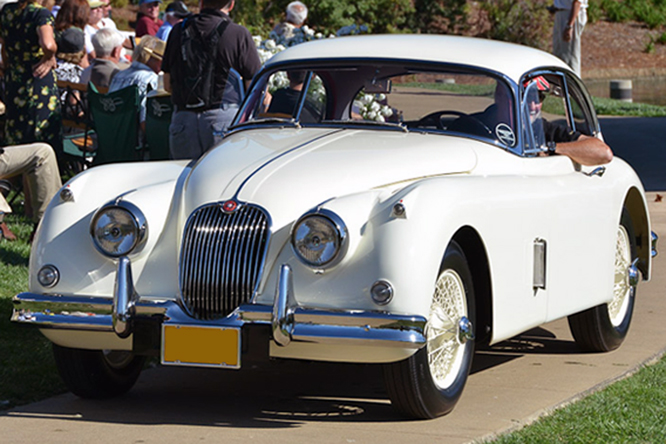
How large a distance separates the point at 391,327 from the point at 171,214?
3.69 ft

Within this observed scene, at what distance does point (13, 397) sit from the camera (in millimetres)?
5230

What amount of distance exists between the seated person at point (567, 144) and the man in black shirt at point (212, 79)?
214cm

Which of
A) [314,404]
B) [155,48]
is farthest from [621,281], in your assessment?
[155,48]

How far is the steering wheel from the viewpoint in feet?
18.9

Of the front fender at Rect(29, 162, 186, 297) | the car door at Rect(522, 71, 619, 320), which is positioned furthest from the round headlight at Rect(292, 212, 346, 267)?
the car door at Rect(522, 71, 619, 320)

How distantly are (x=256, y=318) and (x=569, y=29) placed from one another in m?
9.98

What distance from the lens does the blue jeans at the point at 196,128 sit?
25.0 feet

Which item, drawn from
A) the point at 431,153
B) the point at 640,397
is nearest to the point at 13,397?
the point at 431,153

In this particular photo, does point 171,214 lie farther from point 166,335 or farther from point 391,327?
point 391,327

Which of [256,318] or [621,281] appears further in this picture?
[621,281]

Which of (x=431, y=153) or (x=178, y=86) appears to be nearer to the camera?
(x=431, y=153)

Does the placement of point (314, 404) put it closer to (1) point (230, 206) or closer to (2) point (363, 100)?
(1) point (230, 206)

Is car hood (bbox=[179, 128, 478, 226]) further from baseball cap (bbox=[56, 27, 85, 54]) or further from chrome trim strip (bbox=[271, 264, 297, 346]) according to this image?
baseball cap (bbox=[56, 27, 85, 54])

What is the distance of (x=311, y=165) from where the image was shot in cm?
506
